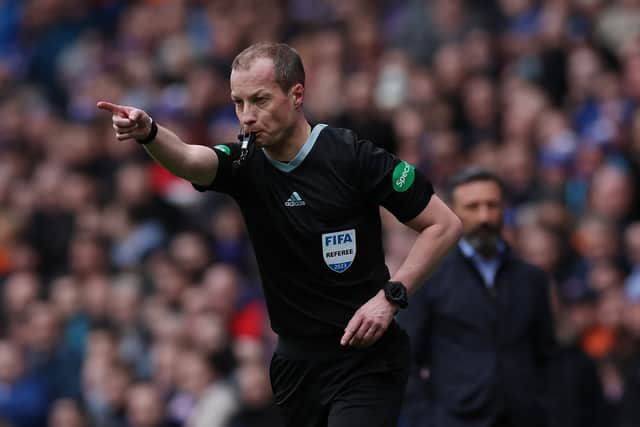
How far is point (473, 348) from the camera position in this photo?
6.99 meters

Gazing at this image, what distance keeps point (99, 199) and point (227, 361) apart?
3772mm

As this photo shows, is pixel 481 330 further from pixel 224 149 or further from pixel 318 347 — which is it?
pixel 224 149

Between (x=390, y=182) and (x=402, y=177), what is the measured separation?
6 cm

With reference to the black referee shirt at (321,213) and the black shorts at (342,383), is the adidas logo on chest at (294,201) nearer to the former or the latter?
the black referee shirt at (321,213)

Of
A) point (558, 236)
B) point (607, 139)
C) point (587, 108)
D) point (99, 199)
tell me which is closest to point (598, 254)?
point (558, 236)

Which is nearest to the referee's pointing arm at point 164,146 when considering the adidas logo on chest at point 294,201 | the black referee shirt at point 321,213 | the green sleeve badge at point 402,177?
the black referee shirt at point 321,213

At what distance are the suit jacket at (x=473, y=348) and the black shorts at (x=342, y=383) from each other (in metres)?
1.36

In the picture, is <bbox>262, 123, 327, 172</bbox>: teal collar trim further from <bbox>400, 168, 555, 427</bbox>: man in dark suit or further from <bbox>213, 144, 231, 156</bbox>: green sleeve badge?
<bbox>400, 168, 555, 427</bbox>: man in dark suit

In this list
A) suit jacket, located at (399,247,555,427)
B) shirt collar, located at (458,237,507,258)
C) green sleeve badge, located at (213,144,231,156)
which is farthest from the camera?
shirt collar, located at (458,237,507,258)

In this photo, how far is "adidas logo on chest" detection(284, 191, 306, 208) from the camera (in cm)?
540

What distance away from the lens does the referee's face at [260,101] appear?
17.3 ft

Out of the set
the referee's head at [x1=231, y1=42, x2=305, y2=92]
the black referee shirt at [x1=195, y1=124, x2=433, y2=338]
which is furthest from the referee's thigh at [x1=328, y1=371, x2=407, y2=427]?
the referee's head at [x1=231, y1=42, x2=305, y2=92]

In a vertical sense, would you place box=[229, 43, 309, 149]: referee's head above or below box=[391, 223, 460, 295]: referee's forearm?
above

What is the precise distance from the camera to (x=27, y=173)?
15.6 meters
